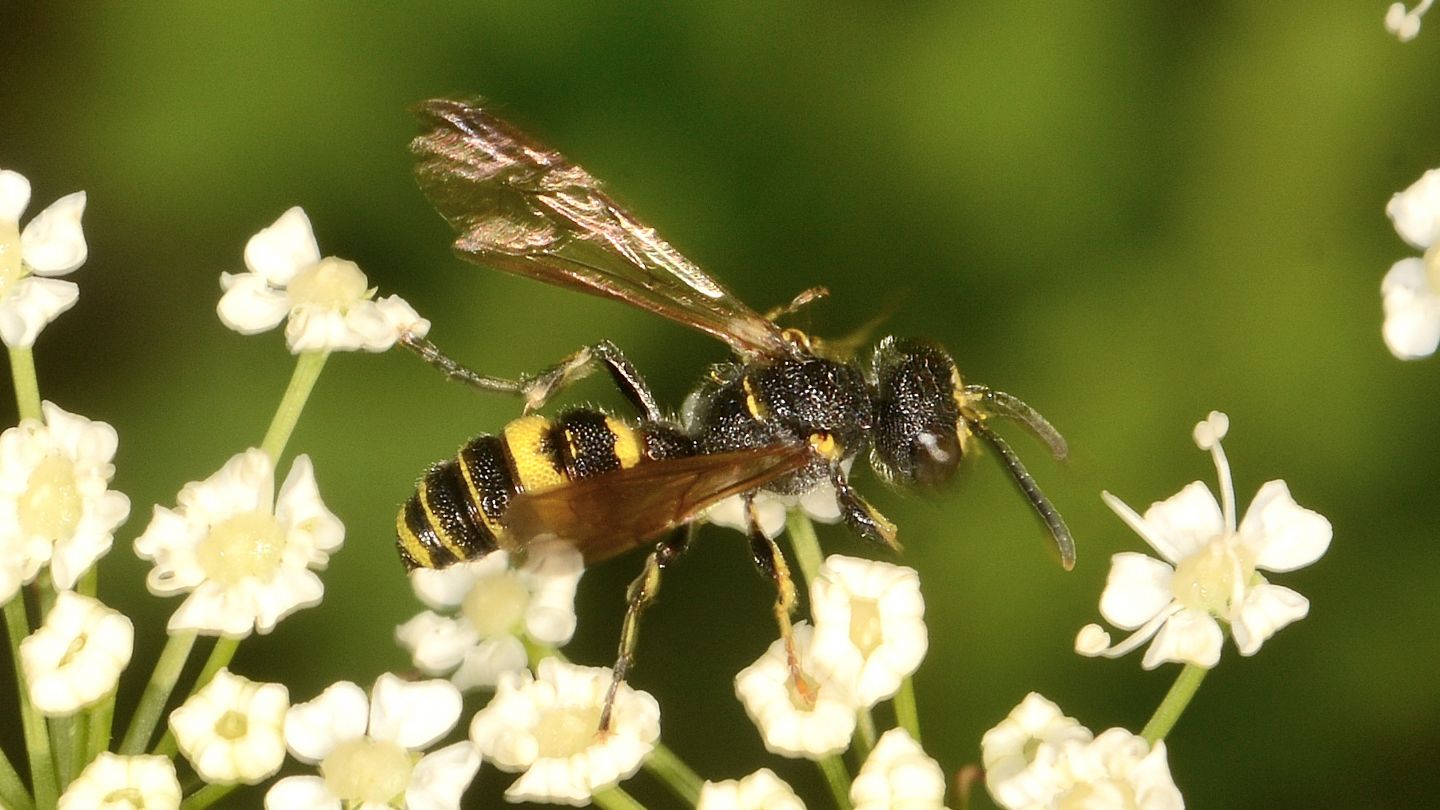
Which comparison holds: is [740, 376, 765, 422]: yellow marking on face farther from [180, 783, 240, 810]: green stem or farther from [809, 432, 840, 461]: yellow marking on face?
[180, 783, 240, 810]: green stem

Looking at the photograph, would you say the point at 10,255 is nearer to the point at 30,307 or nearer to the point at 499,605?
the point at 30,307

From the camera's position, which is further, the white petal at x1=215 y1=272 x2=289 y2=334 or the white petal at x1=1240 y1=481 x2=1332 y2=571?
the white petal at x1=215 y1=272 x2=289 y2=334

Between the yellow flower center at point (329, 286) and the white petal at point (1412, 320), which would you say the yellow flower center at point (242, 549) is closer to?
the yellow flower center at point (329, 286)

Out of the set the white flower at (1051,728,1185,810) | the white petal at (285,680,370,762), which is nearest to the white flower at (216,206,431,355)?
the white petal at (285,680,370,762)

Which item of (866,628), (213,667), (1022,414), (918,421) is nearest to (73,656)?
(213,667)

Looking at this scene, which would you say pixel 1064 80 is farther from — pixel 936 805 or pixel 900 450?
pixel 936 805

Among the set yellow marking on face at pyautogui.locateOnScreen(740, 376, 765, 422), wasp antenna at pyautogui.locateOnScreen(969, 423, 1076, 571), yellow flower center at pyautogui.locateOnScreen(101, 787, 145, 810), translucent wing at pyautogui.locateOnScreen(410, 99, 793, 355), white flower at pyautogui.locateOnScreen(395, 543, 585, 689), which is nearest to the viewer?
yellow flower center at pyautogui.locateOnScreen(101, 787, 145, 810)
